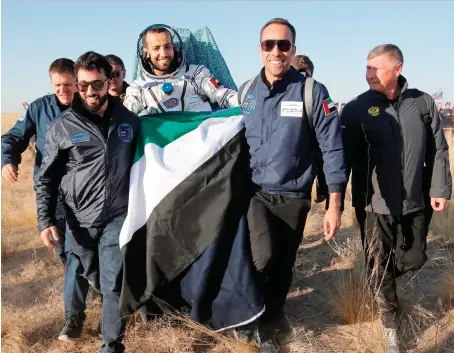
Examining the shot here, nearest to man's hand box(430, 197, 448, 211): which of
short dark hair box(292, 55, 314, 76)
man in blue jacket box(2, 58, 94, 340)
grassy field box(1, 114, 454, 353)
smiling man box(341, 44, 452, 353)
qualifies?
smiling man box(341, 44, 452, 353)

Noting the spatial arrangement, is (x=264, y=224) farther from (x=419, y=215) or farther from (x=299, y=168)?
(x=419, y=215)

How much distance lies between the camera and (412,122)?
3.46 metres

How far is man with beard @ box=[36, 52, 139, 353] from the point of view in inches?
124

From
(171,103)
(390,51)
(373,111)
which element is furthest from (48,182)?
(390,51)

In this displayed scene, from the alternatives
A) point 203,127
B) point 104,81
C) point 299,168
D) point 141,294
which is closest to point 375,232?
point 299,168

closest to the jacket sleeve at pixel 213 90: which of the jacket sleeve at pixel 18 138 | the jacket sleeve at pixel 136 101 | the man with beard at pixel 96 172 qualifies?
the jacket sleeve at pixel 136 101

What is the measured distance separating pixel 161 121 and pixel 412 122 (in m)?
1.89

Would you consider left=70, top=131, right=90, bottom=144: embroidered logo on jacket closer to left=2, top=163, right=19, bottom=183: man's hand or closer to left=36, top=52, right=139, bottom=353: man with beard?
left=36, top=52, right=139, bottom=353: man with beard

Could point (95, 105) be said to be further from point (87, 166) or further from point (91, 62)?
point (87, 166)

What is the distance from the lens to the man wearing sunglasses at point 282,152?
3.12m

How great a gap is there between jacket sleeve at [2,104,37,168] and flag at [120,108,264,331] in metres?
1.49

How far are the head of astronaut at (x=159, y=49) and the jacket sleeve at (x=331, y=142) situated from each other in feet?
4.33

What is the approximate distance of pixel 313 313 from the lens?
425 cm

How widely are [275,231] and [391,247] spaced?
3.47ft
